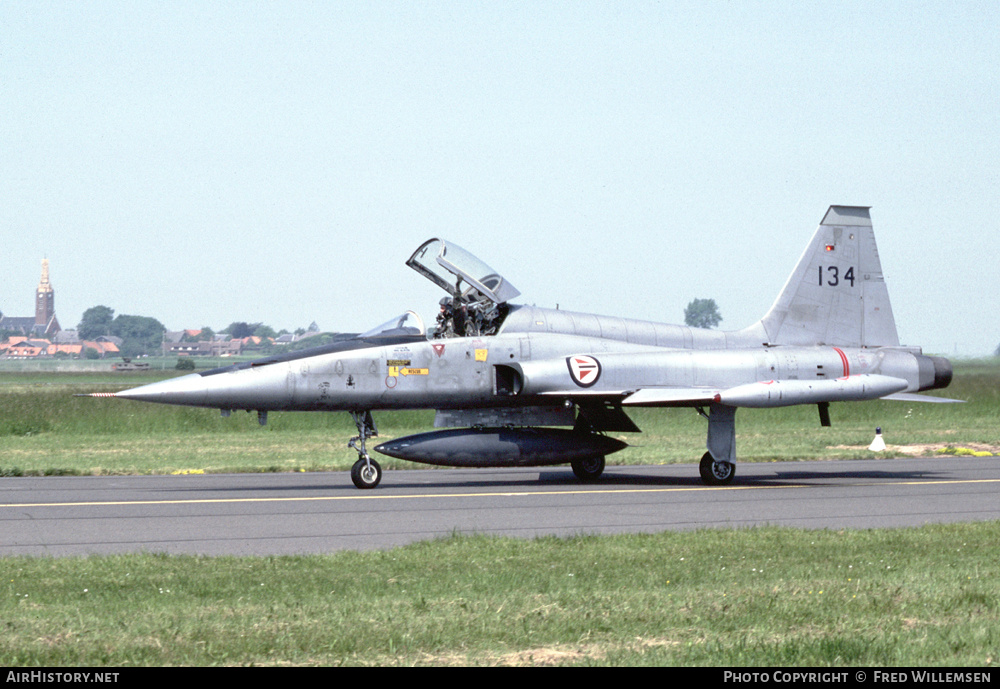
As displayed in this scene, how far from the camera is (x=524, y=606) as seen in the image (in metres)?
8.39

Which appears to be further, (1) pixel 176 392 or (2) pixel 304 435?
(2) pixel 304 435

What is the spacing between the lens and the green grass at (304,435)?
82.4 feet

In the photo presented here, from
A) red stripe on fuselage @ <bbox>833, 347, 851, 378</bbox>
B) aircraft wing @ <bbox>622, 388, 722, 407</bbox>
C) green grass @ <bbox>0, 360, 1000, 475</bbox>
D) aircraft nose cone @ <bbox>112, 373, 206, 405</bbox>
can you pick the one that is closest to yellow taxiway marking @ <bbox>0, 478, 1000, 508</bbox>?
aircraft wing @ <bbox>622, 388, 722, 407</bbox>

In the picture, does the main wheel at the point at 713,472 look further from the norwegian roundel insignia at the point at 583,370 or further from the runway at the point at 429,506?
the norwegian roundel insignia at the point at 583,370

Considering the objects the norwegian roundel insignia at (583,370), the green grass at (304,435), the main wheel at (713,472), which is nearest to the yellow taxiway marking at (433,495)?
the main wheel at (713,472)

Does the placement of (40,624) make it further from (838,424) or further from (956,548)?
(838,424)

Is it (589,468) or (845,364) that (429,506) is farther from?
(845,364)

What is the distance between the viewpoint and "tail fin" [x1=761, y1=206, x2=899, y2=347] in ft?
73.9

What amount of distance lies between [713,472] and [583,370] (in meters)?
2.80

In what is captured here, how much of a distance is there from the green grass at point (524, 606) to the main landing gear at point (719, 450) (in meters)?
8.12

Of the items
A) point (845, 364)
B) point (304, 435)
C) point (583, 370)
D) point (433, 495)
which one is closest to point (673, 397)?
point (583, 370)

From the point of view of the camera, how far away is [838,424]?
37.1 meters

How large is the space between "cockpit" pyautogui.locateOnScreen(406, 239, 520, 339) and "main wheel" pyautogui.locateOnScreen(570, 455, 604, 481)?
9.71 ft

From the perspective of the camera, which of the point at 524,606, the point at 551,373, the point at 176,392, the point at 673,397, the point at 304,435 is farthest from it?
the point at 304,435
